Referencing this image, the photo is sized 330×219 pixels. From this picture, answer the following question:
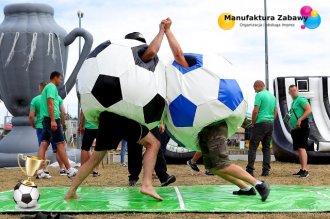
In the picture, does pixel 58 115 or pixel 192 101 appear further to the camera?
pixel 58 115

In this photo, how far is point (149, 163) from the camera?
522cm

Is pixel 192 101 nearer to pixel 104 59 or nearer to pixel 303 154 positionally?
pixel 104 59

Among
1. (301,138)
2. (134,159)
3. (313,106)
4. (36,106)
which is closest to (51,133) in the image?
(36,106)

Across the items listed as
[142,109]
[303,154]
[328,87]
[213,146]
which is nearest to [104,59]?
[142,109]

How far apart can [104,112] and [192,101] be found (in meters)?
0.92

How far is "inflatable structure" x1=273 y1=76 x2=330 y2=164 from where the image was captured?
1343 cm

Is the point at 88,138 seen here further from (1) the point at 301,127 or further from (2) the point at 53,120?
(1) the point at 301,127

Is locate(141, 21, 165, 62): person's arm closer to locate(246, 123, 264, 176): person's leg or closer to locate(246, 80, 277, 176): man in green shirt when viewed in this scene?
locate(246, 80, 277, 176): man in green shirt

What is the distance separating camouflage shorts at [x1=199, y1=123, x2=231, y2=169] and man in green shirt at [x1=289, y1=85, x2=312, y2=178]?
12.9ft

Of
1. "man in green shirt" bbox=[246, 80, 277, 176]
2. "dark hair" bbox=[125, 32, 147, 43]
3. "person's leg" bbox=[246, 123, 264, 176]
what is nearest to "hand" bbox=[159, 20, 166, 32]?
"dark hair" bbox=[125, 32, 147, 43]

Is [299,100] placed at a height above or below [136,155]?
above

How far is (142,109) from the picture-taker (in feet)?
16.4

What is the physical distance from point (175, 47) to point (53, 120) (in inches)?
135

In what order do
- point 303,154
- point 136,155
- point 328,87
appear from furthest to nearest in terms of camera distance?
point 328,87 → point 303,154 → point 136,155
